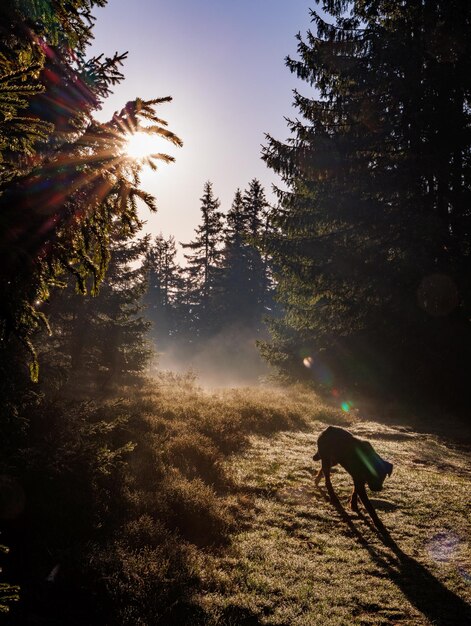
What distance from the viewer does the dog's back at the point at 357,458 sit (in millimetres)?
6418

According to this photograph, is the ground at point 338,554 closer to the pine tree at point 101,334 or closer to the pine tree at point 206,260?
the pine tree at point 101,334

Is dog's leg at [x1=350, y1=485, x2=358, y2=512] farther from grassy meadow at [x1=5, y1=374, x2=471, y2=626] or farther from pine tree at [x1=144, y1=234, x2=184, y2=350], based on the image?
pine tree at [x1=144, y1=234, x2=184, y2=350]

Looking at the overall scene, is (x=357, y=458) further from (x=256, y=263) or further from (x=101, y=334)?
(x=256, y=263)

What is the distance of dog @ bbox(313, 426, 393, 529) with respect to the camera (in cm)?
639

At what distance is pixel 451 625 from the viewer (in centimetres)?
384

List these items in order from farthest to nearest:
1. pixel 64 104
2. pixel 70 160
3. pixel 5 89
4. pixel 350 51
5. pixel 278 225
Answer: pixel 278 225 → pixel 350 51 → pixel 64 104 → pixel 70 160 → pixel 5 89

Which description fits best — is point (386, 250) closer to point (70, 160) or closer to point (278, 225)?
point (278, 225)

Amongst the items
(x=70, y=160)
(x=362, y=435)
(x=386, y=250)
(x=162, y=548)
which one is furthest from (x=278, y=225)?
(x=70, y=160)

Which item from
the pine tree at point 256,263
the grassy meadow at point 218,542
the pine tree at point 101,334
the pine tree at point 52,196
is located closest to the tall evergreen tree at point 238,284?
the pine tree at point 256,263

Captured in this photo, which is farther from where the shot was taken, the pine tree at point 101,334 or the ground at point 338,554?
the pine tree at point 101,334

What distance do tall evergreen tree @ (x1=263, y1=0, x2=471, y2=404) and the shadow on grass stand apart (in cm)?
1038

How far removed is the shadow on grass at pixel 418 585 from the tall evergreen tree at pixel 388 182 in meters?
10.4

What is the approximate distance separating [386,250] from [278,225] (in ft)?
14.9

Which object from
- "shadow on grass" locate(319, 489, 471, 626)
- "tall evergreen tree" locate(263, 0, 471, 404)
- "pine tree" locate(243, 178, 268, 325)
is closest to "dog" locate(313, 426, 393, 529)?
"shadow on grass" locate(319, 489, 471, 626)
